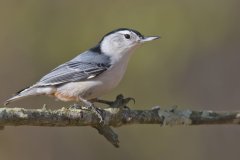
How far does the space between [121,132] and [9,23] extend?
58.2 inches

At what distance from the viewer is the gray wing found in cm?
472

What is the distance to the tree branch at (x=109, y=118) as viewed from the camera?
354 cm

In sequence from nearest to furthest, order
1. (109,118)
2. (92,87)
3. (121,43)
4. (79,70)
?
(109,118), (92,87), (79,70), (121,43)

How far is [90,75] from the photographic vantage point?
4.70m

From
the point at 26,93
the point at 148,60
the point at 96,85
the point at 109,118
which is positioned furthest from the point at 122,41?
the point at 148,60

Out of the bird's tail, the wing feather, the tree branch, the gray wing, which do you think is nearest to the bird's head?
the gray wing

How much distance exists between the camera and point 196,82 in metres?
6.84

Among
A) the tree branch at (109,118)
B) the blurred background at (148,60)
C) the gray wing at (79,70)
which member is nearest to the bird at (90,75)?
the gray wing at (79,70)

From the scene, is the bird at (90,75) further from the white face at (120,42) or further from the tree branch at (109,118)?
the tree branch at (109,118)

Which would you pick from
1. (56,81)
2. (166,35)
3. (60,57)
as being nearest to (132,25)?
(166,35)

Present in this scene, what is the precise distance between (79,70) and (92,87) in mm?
265

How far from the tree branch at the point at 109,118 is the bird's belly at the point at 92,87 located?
1.58ft

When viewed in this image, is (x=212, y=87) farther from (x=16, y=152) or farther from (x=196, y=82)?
(x=16, y=152)

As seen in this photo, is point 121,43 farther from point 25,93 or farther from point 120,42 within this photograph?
point 25,93
